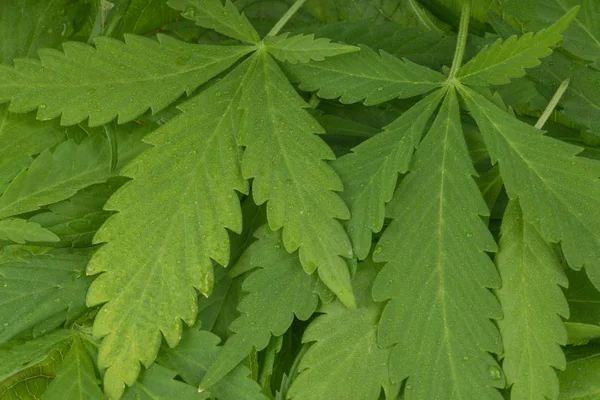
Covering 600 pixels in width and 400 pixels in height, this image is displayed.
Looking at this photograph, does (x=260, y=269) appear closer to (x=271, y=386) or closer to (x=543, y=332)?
(x=271, y=386)

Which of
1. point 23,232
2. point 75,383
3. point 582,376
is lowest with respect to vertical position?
point 75,383

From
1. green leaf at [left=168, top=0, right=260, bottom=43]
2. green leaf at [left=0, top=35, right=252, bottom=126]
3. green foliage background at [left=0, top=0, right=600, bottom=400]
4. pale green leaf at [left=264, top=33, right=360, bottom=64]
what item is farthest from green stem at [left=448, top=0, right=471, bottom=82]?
green leaf at [left=0, top=35, right=252, bottom=126]

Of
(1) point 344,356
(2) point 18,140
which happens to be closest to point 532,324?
(1) point 344,356

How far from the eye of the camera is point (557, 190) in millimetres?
750

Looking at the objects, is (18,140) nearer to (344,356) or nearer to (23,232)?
(23,232)

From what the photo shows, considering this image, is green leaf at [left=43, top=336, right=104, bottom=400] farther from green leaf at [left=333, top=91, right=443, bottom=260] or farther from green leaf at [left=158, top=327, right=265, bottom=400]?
green leaf at [left=333, top=91, right=443, bottom=260]

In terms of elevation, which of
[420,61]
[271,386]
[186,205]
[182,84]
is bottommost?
[271,386]

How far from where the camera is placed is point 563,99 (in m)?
0.87

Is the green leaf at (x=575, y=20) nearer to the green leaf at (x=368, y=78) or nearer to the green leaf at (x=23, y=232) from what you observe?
the green leaf at (x=368, y=78)

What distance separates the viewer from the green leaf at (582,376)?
840mm

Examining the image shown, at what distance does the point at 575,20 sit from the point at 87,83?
571 millimetres

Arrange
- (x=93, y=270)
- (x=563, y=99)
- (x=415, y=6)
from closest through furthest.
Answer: (x=93, y=270)
(x=563, y=99)
(x=415, y=6)

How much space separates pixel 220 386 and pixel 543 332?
14.6 inches

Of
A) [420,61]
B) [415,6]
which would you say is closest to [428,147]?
[420,61]
